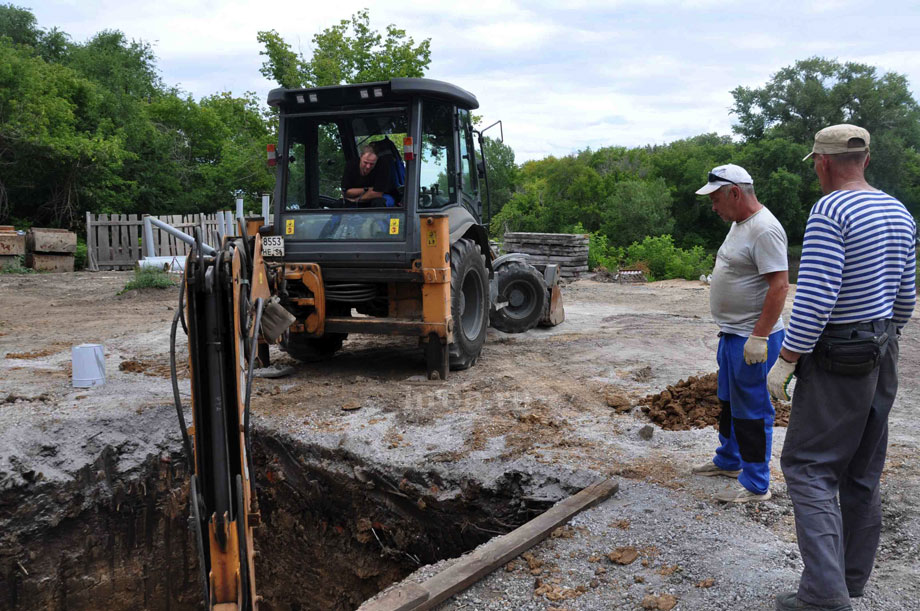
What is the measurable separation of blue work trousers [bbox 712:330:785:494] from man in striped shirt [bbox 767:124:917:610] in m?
0.88

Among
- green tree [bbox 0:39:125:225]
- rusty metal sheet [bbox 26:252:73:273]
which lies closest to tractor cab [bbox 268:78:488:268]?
rusty metal sheet [bbox 26:252:73:273]

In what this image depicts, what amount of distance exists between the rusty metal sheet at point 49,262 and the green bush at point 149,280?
5.07m

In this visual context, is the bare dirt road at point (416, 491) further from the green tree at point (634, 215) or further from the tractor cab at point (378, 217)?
the green tree at point (634, 215)

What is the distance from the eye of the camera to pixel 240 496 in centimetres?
300

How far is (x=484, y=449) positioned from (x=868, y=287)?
279 centimetres

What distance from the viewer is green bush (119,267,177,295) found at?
13.4m

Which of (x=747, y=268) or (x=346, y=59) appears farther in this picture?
(x=346, y=59)

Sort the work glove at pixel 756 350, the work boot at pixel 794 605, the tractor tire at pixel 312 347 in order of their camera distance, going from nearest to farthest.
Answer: the work boot at pixel 794 605 → the work glove at pixel 756 350 → the tractor tire at pixel 312 347

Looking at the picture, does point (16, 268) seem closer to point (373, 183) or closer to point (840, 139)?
point (373, 183)

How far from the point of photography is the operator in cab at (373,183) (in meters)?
6.73

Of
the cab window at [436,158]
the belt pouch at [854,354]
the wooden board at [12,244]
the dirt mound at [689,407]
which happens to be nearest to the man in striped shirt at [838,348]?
the belt pouch at [854,354]

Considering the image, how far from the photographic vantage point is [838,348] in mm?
2738

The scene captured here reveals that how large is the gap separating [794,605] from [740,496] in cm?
115

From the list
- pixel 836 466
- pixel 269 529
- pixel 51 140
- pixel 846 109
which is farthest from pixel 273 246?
pixel 846 109
